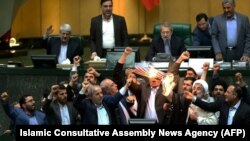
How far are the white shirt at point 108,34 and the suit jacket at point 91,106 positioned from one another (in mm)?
3057

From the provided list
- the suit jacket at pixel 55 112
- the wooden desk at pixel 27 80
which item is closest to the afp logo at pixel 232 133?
the suit jacket at pixel 55 112

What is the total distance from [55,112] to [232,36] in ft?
11.4

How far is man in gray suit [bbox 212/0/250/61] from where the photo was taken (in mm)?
12703

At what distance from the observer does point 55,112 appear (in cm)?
1059

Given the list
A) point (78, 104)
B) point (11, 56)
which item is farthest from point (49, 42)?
point (11, 56)

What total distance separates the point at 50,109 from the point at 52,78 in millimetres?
1871

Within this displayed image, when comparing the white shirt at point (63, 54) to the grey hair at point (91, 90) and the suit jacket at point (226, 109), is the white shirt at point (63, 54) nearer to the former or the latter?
the grey hair at point (91, 90)

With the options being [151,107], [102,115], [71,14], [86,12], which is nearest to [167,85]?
[151,107]

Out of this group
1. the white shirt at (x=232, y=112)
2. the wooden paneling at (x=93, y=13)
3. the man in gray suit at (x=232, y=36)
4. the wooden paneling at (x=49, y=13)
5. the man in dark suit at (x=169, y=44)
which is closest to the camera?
the white shirt at (x=232, y=112)

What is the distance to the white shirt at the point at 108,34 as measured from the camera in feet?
43.2

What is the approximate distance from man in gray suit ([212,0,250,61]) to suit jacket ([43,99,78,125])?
300cm

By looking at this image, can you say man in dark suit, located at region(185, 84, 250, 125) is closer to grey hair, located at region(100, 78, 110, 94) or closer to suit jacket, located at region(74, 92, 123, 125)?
suit jacket, located at region(74, 92, 123, 125)

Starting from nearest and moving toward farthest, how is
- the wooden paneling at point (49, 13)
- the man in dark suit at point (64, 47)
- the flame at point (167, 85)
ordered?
1. the flame at point (167, 85)
2. the man in dark suit at point (64, 47)
3. the wooden paneling at point (49, 13)

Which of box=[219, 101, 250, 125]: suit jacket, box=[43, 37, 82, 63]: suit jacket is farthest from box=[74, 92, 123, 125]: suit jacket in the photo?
box=[43, 37, 82, 63]: suit jacket
